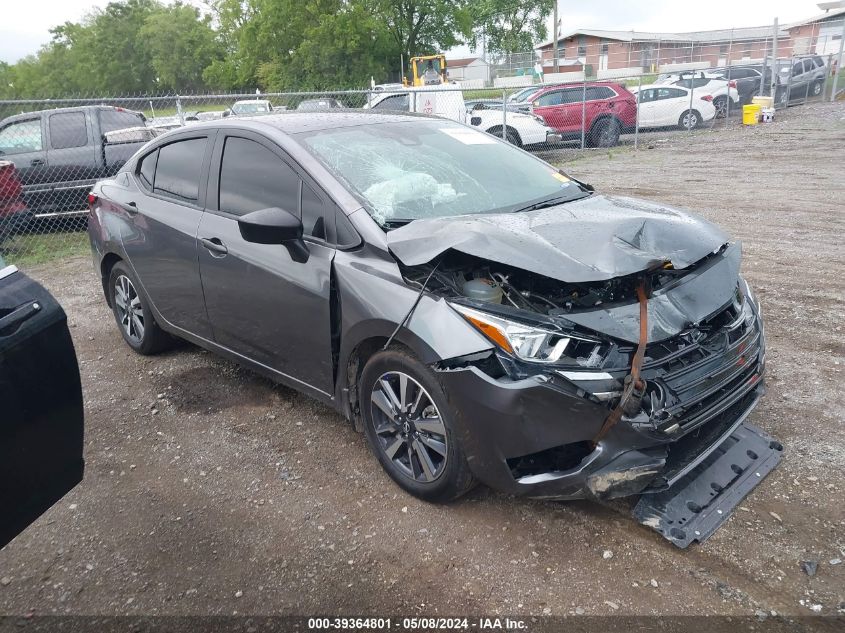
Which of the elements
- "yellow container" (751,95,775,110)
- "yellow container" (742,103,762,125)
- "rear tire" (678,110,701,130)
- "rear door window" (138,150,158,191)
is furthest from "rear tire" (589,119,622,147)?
"rear door window" (138,150,158,191)

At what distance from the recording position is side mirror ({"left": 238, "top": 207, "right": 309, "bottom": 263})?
309cm

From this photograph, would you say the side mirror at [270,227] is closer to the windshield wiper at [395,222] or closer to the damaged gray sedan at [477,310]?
the damaged gray sedan at [477,310]

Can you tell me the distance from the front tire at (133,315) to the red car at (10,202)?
457 centimetres

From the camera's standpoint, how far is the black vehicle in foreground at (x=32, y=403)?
2027 mm

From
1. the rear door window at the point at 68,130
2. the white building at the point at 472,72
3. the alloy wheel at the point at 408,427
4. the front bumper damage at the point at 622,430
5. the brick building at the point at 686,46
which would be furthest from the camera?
the white building at the point at 472,72

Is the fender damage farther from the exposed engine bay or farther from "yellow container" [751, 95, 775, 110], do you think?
"yellow container" [751, 95, 775, 110]

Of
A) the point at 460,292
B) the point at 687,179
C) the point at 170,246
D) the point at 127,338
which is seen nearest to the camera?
the point at 460,292

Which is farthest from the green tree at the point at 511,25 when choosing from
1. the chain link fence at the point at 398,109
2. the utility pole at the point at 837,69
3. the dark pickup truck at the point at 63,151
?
the dark pickup truck at the point at 63,151

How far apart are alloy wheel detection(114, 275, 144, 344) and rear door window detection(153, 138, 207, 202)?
823mm

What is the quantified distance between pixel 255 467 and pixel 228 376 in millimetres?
1266

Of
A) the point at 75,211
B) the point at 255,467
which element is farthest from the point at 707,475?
the point at 75,211

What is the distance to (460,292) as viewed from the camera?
9.31ft

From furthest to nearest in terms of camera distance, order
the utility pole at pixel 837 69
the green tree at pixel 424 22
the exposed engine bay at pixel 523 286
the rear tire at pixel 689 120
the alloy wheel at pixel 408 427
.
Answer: the green tree at pixel 424 22 < the utility pole at pixel 837 69 < the rear tire at pixel 689 120 < the alloy wheel at pixel 408 427 < the exposed engine bay at pixel 523 286

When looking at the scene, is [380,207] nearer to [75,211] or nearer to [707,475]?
[707,475]
